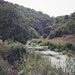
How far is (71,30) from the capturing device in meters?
29.2

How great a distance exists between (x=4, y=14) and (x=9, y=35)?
10.6ft

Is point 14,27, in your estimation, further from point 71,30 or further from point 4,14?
point 71,30

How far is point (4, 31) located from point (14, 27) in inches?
63.9

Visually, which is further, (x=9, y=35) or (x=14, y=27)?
(x=14, y=27)

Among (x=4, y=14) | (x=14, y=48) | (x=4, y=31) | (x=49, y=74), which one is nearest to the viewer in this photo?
(x=49, y=74)

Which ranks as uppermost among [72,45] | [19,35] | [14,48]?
[19,35]

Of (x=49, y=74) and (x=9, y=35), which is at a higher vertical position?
(x=9, y=35)

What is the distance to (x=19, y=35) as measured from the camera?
14617 millimetres

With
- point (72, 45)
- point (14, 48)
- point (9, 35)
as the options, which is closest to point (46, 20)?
point (72, 45)

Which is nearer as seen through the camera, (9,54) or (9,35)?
(9,54)

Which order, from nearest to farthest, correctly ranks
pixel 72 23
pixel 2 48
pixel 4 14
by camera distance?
pixel 2 48 → pixel 4 14 → pixel 72 23

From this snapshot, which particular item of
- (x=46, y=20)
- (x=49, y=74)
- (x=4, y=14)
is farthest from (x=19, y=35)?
(x=46, y=20)

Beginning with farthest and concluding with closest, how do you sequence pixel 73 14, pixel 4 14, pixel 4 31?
pixel 73 14, pixel 4 14, pixel 4 31

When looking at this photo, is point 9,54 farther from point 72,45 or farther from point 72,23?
point 72,23
